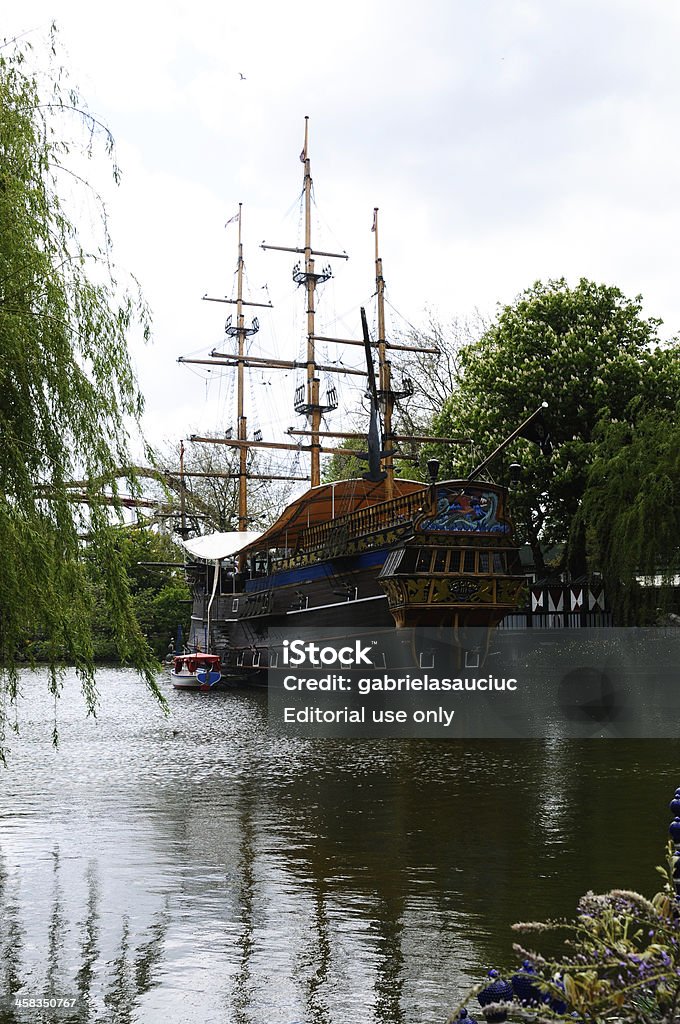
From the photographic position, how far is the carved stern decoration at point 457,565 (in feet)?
74.7

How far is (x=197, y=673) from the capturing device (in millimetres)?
32531

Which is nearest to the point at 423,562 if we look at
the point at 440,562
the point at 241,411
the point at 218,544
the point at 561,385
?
the point at 440,562

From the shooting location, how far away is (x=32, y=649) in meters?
8.05

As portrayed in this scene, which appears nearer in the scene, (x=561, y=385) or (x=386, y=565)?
(x=386, y=565)

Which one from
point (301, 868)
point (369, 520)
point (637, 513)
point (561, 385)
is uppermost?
point (561, 385)

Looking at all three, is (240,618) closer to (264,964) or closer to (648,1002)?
(264,964)

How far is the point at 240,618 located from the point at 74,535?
87.8 feet

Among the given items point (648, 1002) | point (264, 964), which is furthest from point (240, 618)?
point (648, 1002)

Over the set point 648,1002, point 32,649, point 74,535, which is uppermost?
point 74,535

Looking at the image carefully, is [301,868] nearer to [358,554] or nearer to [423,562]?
[423,562]

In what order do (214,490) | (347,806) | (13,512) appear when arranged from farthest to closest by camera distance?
1. (214,490)
2. (347,806)
3. (13,512)

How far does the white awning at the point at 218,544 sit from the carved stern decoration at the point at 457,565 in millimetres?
12921

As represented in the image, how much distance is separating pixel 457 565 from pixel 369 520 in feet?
10.8

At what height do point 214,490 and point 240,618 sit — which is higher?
point 214,490
